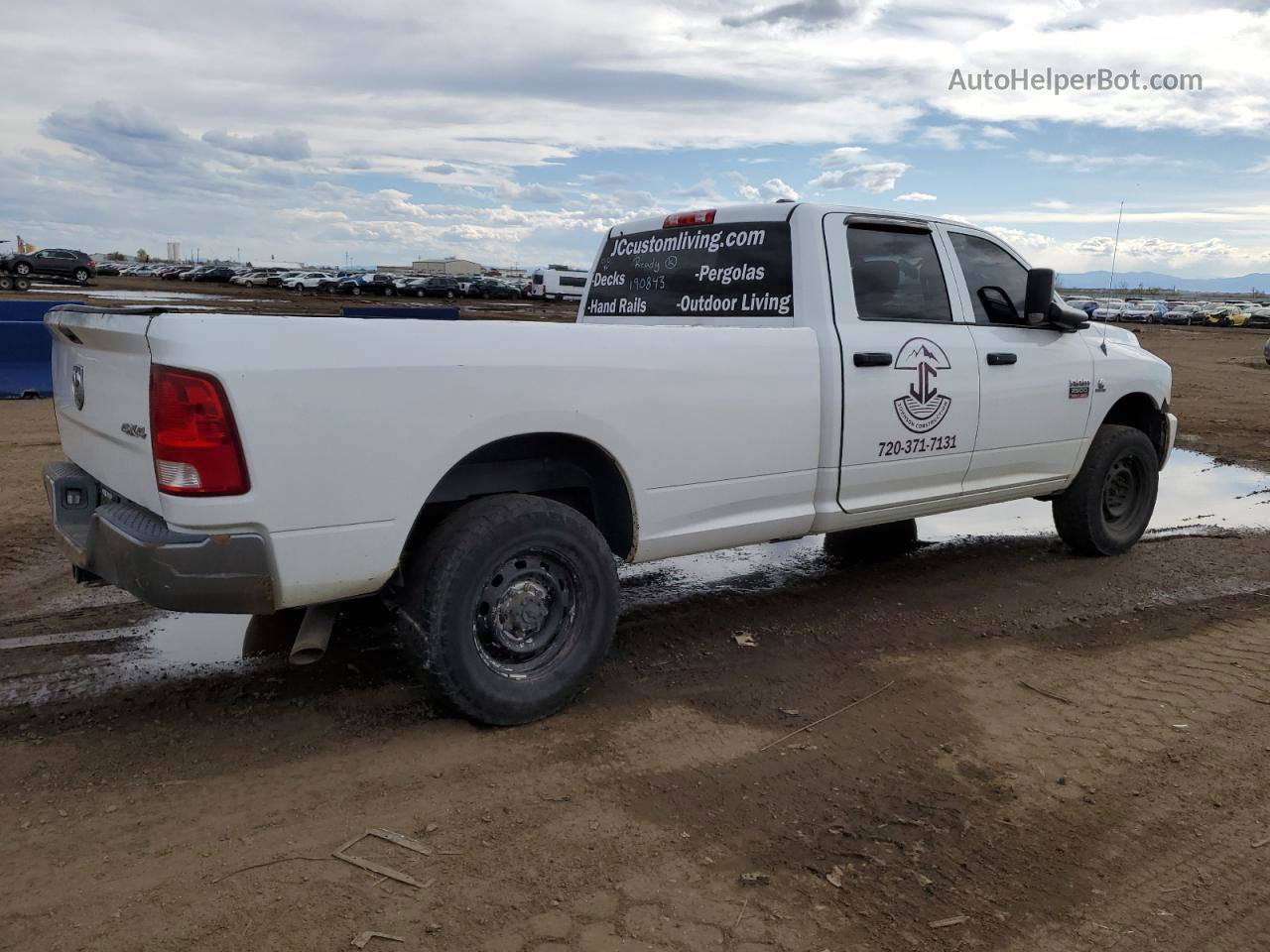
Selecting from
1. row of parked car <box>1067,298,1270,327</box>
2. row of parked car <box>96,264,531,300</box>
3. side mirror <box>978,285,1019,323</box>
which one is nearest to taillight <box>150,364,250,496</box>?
side mirror <box>978,285,1019,323</box>

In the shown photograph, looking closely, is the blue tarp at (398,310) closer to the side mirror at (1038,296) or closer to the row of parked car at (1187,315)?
the side mirror at (1038,296)

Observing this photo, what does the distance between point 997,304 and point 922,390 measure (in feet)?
3.29

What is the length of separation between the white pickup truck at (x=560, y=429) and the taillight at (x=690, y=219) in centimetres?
3

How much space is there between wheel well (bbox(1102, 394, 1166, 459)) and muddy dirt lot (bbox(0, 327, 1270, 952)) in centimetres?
157

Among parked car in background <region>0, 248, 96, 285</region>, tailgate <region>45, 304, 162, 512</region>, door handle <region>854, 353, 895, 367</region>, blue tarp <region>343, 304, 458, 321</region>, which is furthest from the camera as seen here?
parked car in background <region>0, 248, 96, 285</region>

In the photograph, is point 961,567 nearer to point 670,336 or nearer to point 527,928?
point 670,336

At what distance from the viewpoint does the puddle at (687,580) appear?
446 cm

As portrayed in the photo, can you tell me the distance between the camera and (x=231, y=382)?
313 centimetres

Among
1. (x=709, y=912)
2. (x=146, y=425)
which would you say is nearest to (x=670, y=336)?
(x=146, y=425)

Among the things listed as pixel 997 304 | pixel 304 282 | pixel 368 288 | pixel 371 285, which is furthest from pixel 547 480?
pixel 304 282

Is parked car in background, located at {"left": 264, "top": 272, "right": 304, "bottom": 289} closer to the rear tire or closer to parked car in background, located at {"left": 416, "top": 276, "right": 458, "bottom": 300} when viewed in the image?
parked car in background, located at {"left": 416, "top": 276, "right": 458, "bottom": 300}

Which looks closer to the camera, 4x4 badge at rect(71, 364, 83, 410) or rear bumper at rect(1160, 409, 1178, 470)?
4x4 badge at rect(71, 364, 83, 410)

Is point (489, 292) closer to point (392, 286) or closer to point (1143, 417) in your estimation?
point (392, 286)

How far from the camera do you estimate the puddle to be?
176 inches
